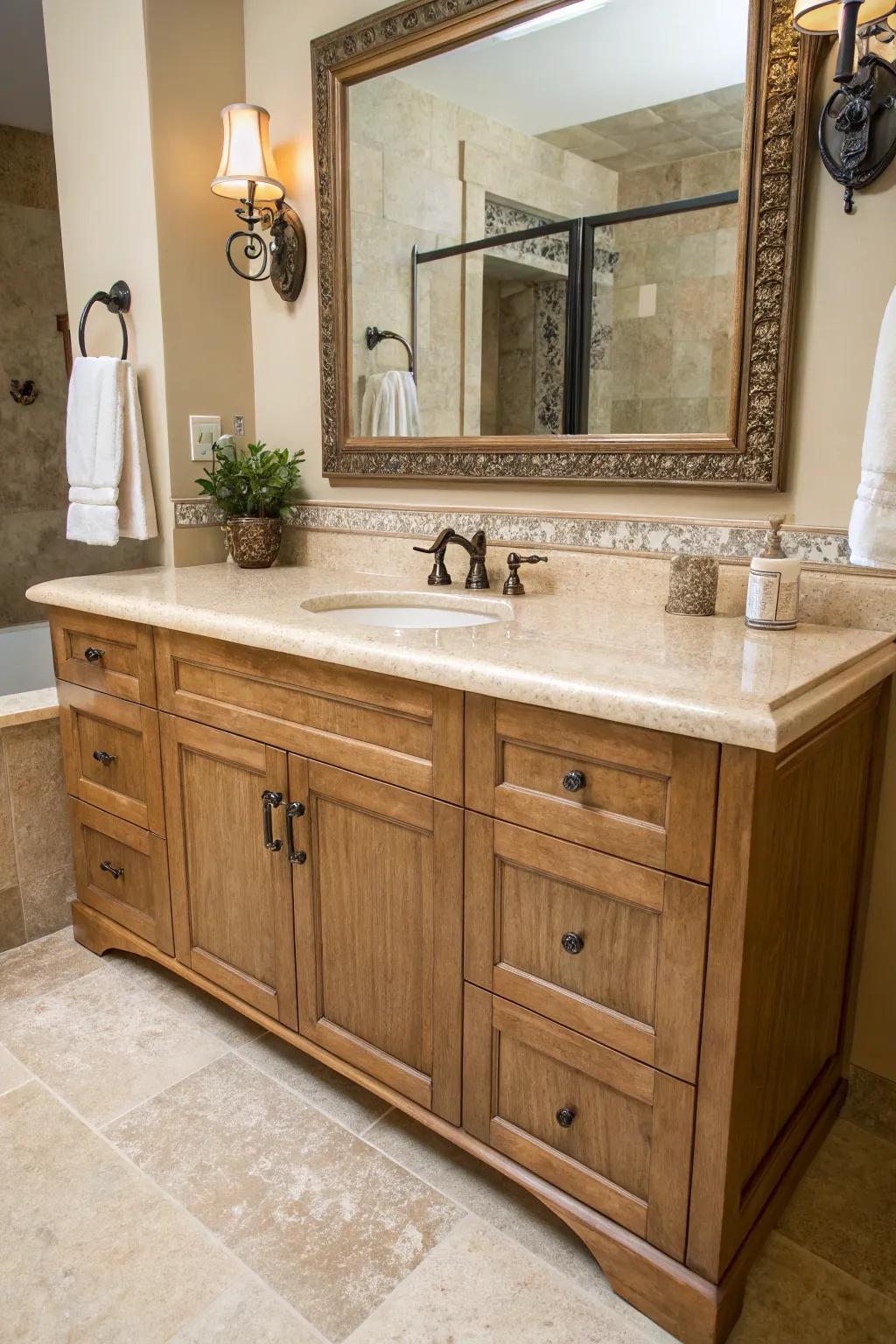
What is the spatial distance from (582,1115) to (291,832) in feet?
2.10

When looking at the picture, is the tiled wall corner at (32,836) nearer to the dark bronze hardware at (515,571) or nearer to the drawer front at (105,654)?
the drawer front at (105,654)

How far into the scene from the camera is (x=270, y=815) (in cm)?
160

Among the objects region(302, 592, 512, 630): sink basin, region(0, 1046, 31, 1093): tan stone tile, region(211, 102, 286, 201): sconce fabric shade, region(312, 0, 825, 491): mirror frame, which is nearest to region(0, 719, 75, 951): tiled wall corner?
region(0, 1046, 31, 1093): tan stone tile

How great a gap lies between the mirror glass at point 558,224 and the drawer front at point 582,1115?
1006mm

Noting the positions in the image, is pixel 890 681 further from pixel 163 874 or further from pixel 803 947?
pixel 163 874

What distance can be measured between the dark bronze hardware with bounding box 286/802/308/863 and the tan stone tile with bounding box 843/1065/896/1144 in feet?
3.40

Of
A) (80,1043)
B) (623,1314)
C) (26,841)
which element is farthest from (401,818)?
(26,841)

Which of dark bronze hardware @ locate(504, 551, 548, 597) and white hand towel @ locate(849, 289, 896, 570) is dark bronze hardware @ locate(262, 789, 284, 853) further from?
white hand towel @ locate(849, 289, 896, 570)

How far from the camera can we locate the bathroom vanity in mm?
1099

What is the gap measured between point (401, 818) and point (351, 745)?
143 millimetres

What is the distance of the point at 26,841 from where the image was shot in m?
2.20

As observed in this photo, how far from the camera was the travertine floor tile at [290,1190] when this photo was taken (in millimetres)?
1303

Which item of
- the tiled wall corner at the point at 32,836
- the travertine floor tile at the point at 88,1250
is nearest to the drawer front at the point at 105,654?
the tiled wall corner at the point at 32,836

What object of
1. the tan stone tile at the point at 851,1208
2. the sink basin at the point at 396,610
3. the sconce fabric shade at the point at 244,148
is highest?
the sconce fabric shade at the point at 244,148
